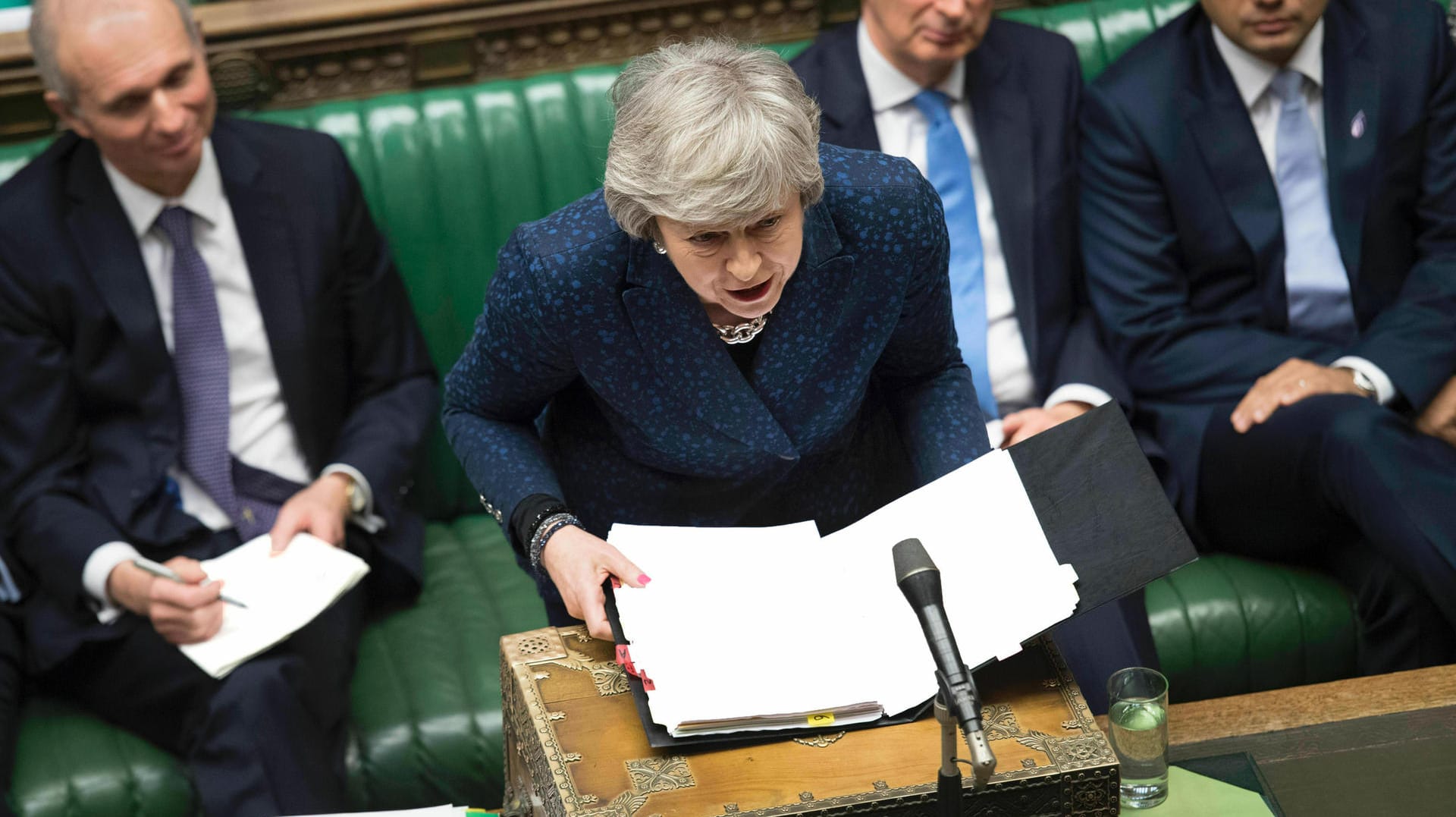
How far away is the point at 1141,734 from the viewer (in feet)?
5.71

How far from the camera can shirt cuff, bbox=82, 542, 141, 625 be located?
2.46 metres

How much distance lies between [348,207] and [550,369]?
1013 mm

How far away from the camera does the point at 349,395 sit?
111 inches

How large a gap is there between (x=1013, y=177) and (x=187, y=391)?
60.7 inches

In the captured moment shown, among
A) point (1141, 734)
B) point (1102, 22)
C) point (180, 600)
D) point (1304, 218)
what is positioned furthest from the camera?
point (1102, 22)

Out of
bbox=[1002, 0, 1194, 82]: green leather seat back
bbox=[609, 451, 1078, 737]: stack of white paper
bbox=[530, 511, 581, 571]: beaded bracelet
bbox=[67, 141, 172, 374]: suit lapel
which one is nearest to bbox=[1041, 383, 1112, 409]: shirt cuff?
bbox=[1002, 0, 1194, 82]: green leather seat back

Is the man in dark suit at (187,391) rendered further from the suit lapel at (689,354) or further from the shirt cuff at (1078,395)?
the shirt cuff at (1078,395)

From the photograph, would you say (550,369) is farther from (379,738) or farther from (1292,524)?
(1292,524)

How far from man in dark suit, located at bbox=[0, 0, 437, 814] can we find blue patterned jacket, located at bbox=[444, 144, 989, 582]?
660mm

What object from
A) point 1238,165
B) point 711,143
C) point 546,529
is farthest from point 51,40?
point 1238,165

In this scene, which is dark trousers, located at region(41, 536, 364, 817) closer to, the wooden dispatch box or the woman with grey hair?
the woman with grey hair

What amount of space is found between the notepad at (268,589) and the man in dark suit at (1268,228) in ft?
4.83

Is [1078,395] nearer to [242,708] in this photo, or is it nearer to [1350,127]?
[1350,127]

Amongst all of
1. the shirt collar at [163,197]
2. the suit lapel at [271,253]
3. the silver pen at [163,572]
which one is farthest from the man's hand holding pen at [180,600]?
the shirt collar at [163,197]
